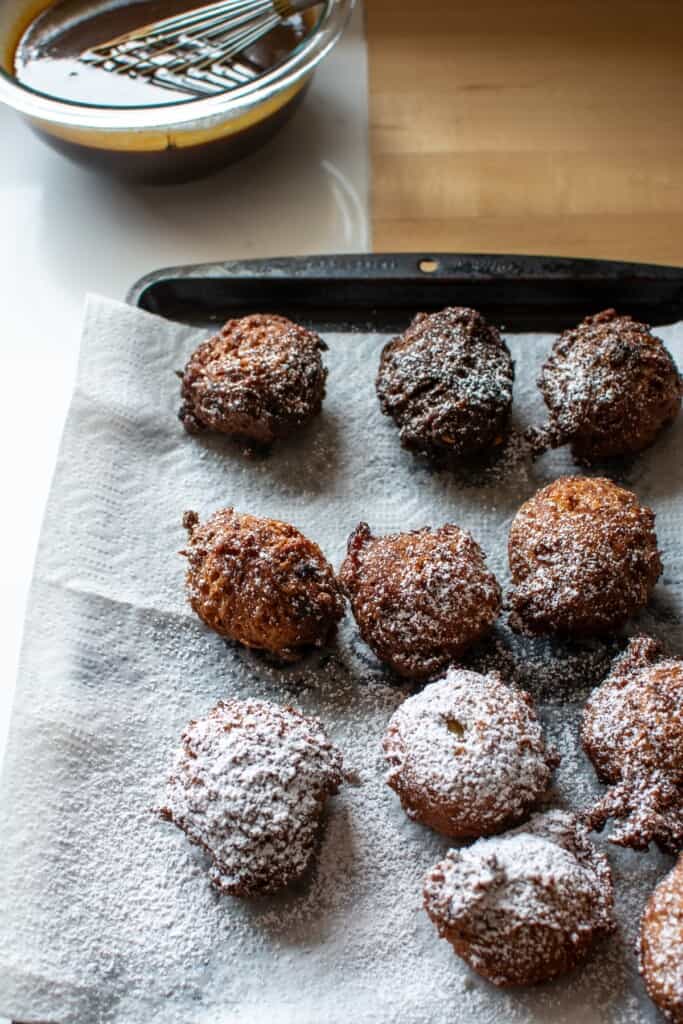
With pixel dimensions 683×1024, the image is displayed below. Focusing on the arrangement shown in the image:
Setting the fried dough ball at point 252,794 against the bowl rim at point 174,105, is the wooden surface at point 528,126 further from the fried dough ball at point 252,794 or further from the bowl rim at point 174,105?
the fried dough ball at point 252,794

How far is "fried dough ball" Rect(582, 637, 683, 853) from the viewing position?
4.30ft

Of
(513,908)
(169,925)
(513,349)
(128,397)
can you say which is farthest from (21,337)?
(513,908)

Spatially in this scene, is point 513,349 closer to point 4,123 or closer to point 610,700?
point 610,700

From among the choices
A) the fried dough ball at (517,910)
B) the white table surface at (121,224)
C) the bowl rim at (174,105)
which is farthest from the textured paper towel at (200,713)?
the bowl rim at (174,105)

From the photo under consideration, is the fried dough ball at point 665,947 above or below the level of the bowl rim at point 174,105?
below

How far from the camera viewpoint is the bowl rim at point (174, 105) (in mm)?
1824

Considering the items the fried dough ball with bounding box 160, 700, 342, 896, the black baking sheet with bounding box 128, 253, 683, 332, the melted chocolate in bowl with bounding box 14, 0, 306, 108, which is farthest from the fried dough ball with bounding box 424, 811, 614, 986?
the melted chocolate in bowl with bounding box 14, 0, 306, 108

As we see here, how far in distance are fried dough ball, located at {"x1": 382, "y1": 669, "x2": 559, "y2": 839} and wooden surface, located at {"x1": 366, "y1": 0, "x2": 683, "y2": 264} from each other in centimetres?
98

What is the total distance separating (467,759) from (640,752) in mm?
203

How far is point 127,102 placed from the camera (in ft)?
6.28

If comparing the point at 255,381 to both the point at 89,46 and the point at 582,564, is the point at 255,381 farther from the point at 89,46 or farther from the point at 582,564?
the point at 89,46

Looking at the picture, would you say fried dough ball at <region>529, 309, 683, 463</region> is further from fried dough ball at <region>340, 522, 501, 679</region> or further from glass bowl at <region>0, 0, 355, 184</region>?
glass bowl at <region>0, 0, 355, 184</region>

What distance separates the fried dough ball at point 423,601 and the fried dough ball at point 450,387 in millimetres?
199

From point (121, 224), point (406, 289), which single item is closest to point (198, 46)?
point (121, 224)
